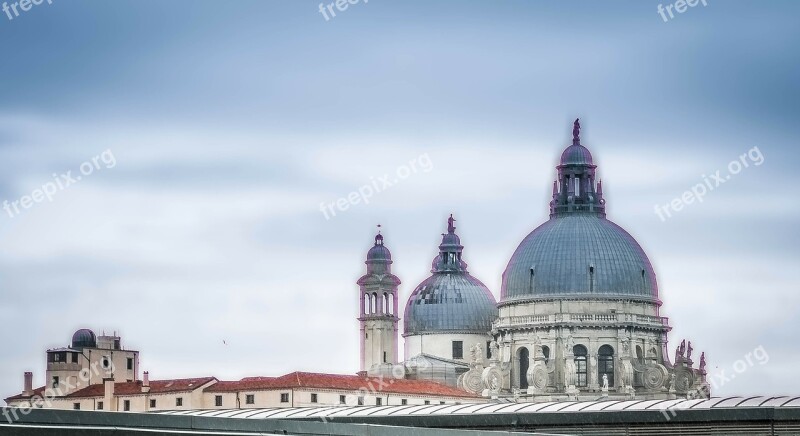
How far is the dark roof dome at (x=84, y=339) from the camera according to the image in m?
152

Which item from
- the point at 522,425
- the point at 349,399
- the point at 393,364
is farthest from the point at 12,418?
the point at 393,364

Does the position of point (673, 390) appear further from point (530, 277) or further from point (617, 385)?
point (530, 277)

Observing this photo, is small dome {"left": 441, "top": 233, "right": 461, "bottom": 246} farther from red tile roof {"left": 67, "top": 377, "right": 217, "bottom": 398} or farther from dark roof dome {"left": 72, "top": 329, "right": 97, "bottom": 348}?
red tile roof {"left": 67, "top": 377, "right": 217, "bottom": 398}

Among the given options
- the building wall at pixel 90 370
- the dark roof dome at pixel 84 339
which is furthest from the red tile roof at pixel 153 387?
the dark roof dome at pixel 84 339

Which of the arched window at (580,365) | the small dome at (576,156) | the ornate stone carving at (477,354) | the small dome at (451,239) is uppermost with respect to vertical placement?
the small dome at (576,156)

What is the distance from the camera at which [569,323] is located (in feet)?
454

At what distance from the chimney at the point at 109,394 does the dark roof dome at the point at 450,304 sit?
28.9 meters

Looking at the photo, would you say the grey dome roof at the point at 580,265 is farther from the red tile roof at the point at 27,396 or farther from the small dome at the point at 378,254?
the red tile roof at the point at 27,396

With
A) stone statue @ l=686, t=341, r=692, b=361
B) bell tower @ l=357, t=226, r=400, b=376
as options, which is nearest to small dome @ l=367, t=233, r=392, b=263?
bell tower @ l=357, t=226, r=400, b=376

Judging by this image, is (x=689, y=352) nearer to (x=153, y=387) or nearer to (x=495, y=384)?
(x=495, y=384)

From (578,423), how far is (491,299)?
102997 mm

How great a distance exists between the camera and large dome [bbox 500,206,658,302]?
140 m

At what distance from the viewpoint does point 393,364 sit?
14650 centimetres

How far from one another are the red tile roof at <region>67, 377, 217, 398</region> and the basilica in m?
17.5
